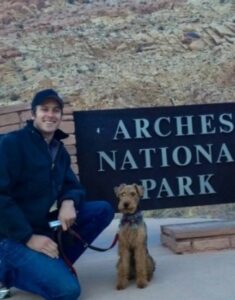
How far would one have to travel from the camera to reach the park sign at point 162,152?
18.9 feet

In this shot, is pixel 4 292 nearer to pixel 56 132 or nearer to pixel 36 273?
pixel 36 273

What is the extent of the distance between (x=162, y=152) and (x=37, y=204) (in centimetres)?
182

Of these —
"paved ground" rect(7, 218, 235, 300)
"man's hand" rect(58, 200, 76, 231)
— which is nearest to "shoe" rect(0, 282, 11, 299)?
"paved ground" rect(7, 218, 235, 300)

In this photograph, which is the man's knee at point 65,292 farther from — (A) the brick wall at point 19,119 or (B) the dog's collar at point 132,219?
(A) the brick wall at point 19,119

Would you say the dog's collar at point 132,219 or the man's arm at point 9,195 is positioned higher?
the man's arm at point 9,195

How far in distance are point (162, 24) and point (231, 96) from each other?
3.69 meters

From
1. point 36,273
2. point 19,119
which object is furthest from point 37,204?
point 19,119

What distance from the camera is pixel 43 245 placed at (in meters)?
4.16

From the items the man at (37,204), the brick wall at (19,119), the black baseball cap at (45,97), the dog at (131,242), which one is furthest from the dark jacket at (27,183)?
the brick wall at (19,119)

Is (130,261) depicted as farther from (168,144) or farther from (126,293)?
(168,144)

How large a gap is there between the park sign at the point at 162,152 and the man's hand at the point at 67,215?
1416mm

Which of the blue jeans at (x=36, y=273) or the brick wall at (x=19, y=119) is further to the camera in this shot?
the brick wall at (x=19, y=119)

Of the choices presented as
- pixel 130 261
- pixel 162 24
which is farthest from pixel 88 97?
pixel 130 261

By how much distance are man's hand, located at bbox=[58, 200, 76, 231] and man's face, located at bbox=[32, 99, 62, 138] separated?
1.43 ft
